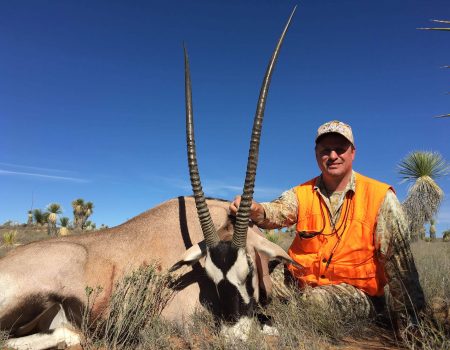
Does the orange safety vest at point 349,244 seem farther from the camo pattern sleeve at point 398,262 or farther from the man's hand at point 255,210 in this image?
the man's hand at point 255,210

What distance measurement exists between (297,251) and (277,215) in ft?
1.80

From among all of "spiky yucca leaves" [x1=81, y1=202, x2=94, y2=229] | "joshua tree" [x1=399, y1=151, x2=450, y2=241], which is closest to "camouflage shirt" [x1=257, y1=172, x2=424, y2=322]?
"joshua tree" [x1=399, y1=151, x2=450, y2=241]

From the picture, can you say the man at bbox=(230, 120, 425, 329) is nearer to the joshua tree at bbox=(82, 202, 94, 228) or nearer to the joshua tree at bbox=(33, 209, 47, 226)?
the joshua tree at bbox=(82, 202, 94, 228)

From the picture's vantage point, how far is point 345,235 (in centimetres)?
483

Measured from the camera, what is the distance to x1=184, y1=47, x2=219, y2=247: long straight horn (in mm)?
4336

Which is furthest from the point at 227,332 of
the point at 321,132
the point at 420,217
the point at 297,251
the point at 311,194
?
the point at 420,217

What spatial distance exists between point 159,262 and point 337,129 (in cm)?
272

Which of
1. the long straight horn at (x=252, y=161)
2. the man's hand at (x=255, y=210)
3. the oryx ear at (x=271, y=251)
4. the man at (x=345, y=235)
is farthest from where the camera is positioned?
the man's hand at (x=255, y=210)

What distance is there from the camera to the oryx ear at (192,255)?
437 cm

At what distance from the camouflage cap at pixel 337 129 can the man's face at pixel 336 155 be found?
104 millimetres

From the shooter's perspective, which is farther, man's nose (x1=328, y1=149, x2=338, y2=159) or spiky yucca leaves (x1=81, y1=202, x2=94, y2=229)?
spiky yucca leaves (x1=81, y1=202, x2=94, y2=229)

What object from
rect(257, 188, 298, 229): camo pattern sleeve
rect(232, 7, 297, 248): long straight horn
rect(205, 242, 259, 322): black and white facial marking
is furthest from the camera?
rect(257, 188, 298, 229): camo pattern sleeve

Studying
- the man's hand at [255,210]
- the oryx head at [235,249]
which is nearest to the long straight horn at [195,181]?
the oryx head at [235,249]

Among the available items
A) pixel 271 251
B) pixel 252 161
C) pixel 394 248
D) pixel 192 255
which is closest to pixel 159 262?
pixel 192 255
